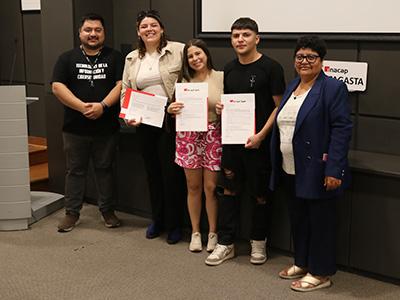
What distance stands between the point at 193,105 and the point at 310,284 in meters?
1.23

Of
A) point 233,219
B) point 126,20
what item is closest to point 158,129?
point 233,219

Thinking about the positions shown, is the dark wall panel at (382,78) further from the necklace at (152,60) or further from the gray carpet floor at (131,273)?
the necklace at (152,60)

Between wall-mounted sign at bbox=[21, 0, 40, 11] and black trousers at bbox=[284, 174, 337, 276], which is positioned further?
wall-mounted sign at bbox=[21, 0, 40, 11]

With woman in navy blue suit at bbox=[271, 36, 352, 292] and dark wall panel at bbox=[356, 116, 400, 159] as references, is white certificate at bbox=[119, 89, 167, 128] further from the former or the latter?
dark wall panel at bbox=[356, 116, 400, 159]

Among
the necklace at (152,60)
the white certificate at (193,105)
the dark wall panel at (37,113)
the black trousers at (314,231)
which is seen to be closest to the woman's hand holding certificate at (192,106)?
the white certificate at (193,105)

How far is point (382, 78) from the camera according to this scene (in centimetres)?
345

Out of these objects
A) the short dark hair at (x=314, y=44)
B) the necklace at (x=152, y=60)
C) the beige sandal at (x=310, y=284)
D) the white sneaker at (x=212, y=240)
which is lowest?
the beige sandal at (x=310, y=284)

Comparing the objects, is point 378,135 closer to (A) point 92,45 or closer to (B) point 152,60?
(B) point 152,60

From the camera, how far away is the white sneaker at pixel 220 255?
370 centimetres

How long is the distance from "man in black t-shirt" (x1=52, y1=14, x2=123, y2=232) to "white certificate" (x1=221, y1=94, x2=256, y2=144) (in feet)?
3.23

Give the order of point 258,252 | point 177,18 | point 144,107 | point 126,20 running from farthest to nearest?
1. point 126,20
2. point 177,18
3. point 144,107
4. point 258,252

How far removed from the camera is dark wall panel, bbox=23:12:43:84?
6000mm

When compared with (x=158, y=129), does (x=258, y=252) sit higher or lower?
lower

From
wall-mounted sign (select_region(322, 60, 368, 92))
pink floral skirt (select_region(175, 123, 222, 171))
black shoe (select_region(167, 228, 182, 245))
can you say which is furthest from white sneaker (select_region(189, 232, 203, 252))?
wall-mounted sign (select_region(322, 60, 368, 92))
